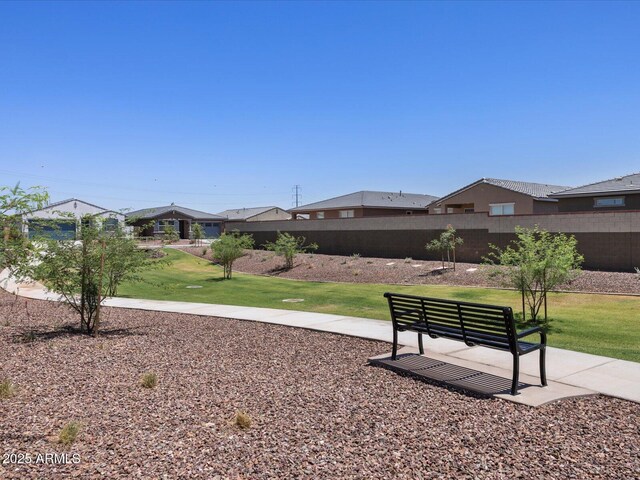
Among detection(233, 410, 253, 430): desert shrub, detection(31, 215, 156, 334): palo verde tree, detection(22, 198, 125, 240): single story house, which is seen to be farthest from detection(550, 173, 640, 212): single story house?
detection(233, 410, 253, 430): desert shrub

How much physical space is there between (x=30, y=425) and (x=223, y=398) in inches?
82.3

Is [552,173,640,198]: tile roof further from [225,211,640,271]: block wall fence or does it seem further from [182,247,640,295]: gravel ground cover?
[182,247,640,295]: gravel ground cover

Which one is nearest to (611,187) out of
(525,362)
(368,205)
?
(368,205)

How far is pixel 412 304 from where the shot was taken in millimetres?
8203

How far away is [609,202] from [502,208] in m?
9.11

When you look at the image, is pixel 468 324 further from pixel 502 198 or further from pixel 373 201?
pixel 373 201

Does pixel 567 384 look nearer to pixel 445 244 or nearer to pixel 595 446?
pixel 595 446

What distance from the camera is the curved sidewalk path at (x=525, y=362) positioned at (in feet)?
21.2

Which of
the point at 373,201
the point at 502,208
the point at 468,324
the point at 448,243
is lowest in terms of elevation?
the point at 468,324

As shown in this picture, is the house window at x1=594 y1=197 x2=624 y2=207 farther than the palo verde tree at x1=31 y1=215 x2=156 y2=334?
Yes

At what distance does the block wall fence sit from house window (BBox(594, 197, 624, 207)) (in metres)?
10.5

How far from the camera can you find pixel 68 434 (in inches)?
195

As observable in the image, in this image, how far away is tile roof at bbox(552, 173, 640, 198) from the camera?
3072cm

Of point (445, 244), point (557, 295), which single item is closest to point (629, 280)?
point (557, 295)
